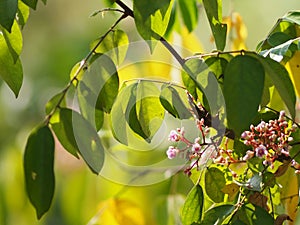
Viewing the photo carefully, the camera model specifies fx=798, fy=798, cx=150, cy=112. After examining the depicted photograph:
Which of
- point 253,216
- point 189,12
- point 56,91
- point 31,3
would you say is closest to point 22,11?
point 31,3

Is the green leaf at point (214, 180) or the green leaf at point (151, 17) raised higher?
the green leaf at point (151, 17)

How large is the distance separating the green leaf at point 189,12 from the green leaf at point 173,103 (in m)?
0.36

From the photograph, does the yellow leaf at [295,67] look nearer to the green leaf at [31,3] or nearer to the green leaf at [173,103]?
the green leaf at [173,103]

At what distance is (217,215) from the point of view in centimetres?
63

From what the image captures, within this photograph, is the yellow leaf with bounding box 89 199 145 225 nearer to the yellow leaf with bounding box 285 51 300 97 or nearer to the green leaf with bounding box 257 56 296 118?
the yellow leaf with bounding box 285 51 300 97

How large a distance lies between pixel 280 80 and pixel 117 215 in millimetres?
447

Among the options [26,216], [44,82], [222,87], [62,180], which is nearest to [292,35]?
[222,87]

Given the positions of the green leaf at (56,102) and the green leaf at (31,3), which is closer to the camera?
the green leaf at (31,3)

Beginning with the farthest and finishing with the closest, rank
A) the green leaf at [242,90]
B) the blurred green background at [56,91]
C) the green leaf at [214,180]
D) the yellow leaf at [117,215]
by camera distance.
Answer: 1. the blurred green background at [56,91]
2. the yellow leaf at [117,215]
3. the green leaf at [214,180]
4. the green leaf at [242,90]

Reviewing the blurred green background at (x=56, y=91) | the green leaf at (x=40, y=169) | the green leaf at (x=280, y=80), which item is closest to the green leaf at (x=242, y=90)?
the green leaf at (x=280, y=80)

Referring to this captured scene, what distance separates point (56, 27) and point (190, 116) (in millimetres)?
2295

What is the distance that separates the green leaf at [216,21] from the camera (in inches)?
24.5

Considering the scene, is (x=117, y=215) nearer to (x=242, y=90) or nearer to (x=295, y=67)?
(x=295, y=67)

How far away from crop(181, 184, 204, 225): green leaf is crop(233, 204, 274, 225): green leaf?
0.04m
